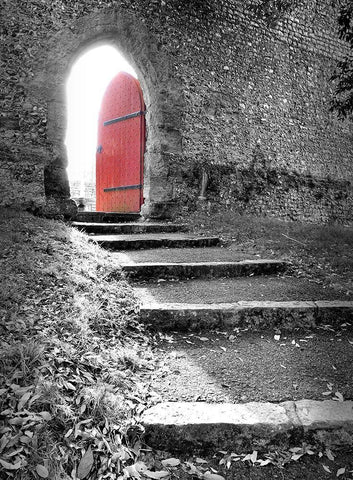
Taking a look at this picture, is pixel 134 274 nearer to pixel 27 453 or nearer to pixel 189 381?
pixel 189 381

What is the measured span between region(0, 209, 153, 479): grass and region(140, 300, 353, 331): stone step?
7.4 inches

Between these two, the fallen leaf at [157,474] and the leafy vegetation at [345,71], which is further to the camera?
the leafy vegetation at [345,71]

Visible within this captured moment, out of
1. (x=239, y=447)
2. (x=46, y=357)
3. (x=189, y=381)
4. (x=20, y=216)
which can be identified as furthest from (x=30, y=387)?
(x=20, y=216)

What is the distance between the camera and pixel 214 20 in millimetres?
6688

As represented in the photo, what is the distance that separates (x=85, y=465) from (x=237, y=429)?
0.66 meters

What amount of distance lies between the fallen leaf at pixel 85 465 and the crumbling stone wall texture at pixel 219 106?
14.6 ft

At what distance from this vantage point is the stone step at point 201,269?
3213 millimetres

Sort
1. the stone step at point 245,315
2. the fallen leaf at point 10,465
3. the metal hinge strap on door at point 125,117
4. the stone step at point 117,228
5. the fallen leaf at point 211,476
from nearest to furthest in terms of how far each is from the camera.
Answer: the fallen leaf at point 10,465 → the fallen leaf at point 211,476 → the stone step at point 245,315 → the stone step at point 117,228 → the metal hinge strap on door at point 125,117

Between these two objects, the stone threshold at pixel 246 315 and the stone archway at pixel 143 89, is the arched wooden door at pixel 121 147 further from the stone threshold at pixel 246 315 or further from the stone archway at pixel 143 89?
the stone threshold at pixel 246 315

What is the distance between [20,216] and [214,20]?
532 centimetres

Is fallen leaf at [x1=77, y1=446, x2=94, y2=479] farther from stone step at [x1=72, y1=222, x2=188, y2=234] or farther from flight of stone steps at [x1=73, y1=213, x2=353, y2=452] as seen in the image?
stone step at [x1=72, y1=222, x2=188, y2=234]

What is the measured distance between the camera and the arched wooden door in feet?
21.8

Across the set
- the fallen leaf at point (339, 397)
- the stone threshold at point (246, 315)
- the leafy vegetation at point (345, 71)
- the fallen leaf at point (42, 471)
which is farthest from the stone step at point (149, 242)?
the fallen leaf at point (42, 471)

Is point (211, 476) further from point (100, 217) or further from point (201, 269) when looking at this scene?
point (100, 217)
